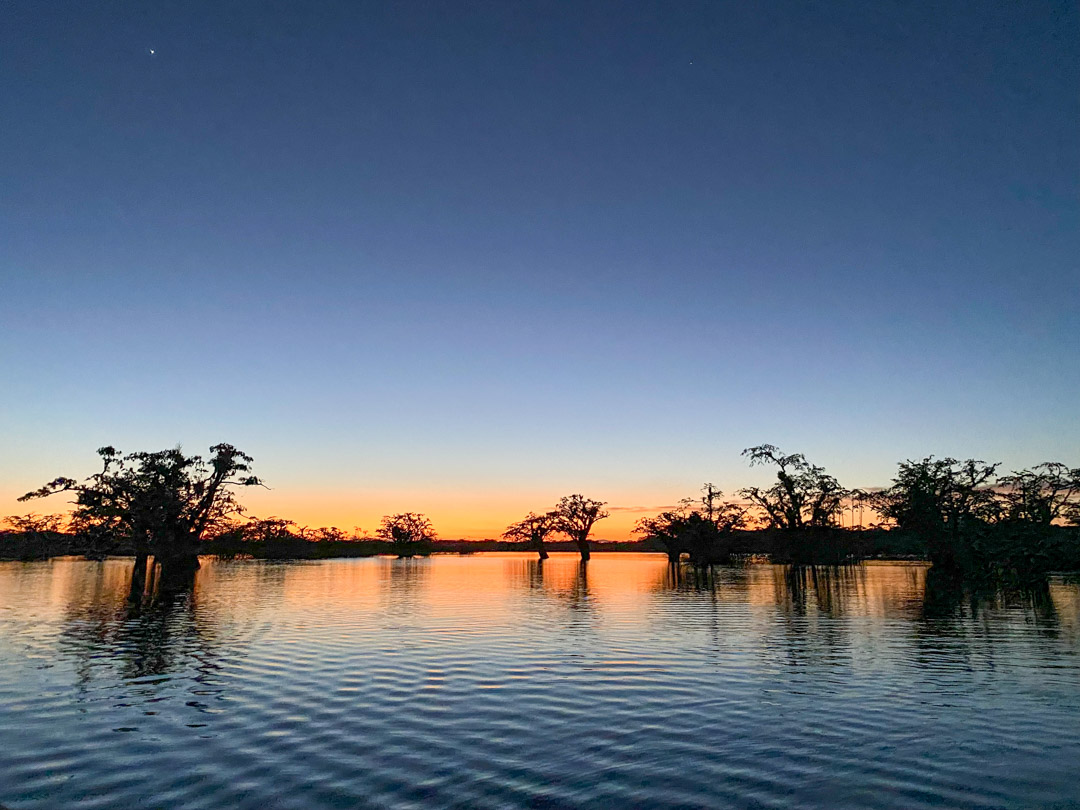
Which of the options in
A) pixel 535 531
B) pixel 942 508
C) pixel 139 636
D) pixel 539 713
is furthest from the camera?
pixel 535 531

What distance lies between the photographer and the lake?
9.78 meters

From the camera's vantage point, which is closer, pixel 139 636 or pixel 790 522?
pixel 139 636

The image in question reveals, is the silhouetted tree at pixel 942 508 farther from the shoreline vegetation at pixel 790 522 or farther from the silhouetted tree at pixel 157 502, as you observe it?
the silhouetted tree at pixel 157 502

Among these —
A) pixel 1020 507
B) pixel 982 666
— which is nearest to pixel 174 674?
pixel 982 666

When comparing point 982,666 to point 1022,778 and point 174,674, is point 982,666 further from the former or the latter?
point 174,674

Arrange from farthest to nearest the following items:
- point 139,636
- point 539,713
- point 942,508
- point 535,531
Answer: point 535,531
point 942,508
point 139,636
point 539,713

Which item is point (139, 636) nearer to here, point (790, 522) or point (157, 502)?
point (157, 502)

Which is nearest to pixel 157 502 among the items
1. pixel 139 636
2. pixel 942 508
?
pixel 139 636

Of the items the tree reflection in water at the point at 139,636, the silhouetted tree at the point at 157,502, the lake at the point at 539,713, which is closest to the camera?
the lake at the point at 539,713

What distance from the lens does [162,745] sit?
466 inches

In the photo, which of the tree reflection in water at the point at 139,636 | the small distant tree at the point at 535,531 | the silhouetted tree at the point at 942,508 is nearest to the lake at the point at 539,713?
the tree reflection in water at the point at 139,636

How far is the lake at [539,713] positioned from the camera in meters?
9.78

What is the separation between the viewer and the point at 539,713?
14.2 metres

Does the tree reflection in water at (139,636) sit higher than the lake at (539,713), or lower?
higher
